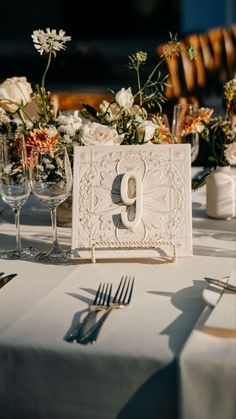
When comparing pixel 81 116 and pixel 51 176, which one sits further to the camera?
pixel 81 116

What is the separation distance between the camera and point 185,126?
6.53ft

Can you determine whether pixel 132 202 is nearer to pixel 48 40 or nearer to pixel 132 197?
pixel 132 197

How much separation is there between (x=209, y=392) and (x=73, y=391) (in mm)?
211

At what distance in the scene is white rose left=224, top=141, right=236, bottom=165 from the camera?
188cm

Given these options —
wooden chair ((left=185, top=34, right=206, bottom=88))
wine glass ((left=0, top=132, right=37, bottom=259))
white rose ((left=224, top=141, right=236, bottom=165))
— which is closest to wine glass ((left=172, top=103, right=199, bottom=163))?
white rose ((left=224, top=141, right=236, bottom=165))

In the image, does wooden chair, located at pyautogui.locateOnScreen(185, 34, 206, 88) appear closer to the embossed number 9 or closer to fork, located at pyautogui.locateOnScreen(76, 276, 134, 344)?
the embossed number 9

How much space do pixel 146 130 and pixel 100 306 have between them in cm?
58

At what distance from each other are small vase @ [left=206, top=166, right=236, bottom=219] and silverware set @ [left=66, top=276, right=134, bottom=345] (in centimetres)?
50

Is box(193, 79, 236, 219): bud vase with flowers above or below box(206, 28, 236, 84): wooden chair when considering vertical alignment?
below

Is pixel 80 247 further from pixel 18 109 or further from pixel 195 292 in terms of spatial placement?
pixel 18 109

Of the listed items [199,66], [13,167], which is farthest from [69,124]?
[199,66]

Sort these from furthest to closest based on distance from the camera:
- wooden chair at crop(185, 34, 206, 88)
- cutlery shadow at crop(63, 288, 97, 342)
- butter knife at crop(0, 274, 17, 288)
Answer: wooden chair at crop(185, 34, 206, 88) < butter knife at crop(0, 274, 17, 288) < cutlery shadow at crop(63, 288, 97, 342)

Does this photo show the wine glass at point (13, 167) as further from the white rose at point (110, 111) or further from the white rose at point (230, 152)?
the white rose at point (230, 152)

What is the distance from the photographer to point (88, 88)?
361 inches
